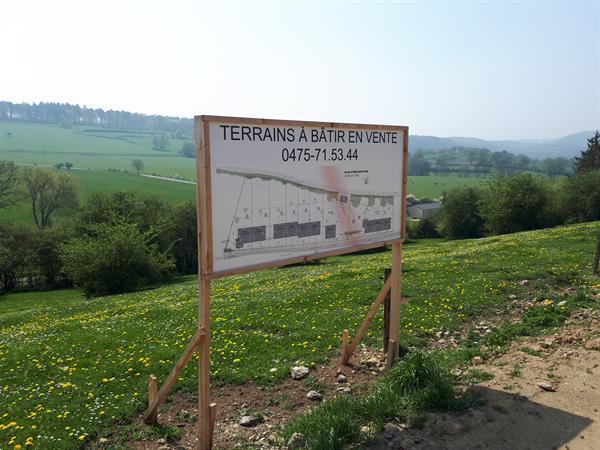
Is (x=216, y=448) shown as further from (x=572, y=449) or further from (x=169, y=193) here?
(x=169, y=193)

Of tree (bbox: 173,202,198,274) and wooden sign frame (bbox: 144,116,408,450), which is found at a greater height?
wooden sign frame (bbox: 144,116,408,450)

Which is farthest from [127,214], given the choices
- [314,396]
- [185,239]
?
[314,396]

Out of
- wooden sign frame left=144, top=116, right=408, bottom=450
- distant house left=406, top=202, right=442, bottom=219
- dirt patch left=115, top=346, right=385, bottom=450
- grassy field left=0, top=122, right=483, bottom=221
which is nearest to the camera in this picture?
wooden sign frame left=144, top=116, right=408, bottom=450

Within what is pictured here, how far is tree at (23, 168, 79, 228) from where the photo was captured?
8012 centimetres

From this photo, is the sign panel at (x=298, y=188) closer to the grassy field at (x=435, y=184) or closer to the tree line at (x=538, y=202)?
the tree line at (x=538, y=202)

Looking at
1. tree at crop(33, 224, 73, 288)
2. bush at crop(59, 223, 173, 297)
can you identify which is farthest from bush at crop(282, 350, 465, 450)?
tree at crop(33, 224, 73, 288)

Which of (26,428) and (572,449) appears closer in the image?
(572,449)

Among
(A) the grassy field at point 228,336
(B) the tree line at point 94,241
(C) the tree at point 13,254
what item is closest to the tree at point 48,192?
(B) the tree line at point 94,241

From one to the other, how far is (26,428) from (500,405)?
7211 millimetres

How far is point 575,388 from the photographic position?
7996 millimetres

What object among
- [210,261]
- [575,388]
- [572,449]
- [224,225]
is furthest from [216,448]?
[575,388]

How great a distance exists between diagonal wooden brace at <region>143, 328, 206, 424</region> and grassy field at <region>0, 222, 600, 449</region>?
0.54 meters

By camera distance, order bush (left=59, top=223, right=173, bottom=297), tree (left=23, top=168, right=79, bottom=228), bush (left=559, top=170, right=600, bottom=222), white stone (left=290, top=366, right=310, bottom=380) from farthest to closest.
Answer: tree (left=23, top=168, right=79, bottom=228)
bush (left=559, top=170, right=600, bottom=222)
bush (left=59, top=223, right=173, bottom=297)
white stone (left=290, top=366, right=310, bottom=380)

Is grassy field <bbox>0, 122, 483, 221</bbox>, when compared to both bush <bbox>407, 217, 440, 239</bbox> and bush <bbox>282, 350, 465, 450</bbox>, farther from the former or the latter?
bush <bbox>282, 350, 465, 450</bbox>
